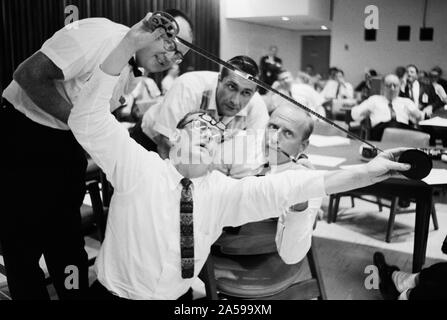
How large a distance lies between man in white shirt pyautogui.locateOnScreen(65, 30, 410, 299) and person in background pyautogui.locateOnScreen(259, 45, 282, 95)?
0.44 m

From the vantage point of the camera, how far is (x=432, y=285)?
54.9 inches

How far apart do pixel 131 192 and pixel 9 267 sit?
0.55 metres

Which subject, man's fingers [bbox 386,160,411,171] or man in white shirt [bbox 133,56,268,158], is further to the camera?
man in white shirt [bbox 133,56,268,158]

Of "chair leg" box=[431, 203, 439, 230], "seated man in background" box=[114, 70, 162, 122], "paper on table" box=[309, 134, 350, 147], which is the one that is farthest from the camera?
"seated man in background" box=[114, 70, 162, 122]

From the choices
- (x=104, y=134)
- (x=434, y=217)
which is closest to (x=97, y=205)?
(x=104, y=134)

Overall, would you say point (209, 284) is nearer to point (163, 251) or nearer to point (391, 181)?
point (163, 251)

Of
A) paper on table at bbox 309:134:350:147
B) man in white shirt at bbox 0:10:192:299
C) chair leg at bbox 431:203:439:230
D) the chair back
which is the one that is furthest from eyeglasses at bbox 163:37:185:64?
chair leg at bbox 431:203:439:230

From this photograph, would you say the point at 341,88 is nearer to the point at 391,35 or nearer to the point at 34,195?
the point at 391,35

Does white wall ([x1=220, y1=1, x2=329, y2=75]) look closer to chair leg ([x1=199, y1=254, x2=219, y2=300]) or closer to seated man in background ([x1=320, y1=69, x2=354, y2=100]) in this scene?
seated man in background ([x1=320, y1=69, x2=354, y2=100])

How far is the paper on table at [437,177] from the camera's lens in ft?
5.70

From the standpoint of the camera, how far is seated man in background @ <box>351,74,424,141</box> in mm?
1538

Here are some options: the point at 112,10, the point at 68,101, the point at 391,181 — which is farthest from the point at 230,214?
the point at 391,181

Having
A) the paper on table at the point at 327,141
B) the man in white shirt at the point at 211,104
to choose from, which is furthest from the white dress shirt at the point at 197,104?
the paper on table at the point at 327,141

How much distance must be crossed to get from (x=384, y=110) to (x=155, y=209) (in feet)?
3.92
